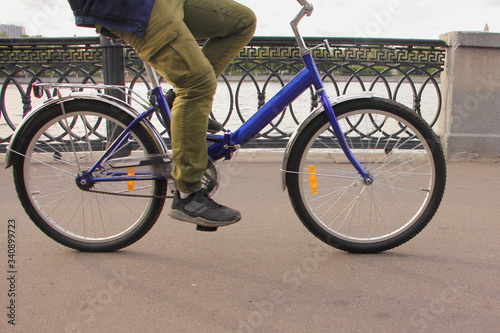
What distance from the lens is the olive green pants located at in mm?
2773

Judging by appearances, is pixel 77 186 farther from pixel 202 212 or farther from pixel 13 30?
pixel 13 30

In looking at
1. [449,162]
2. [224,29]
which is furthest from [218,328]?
[449,162]

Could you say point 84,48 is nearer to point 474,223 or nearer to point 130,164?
point 130,164

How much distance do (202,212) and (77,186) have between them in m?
0.81

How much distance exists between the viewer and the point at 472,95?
20.7ft

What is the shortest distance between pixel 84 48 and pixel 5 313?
449cm

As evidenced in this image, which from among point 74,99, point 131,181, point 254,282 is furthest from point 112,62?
point 254,282

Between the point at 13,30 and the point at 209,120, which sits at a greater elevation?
the point at 13,30

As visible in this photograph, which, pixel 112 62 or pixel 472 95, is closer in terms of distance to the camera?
pixel 112 62

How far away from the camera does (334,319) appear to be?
8.40 ft

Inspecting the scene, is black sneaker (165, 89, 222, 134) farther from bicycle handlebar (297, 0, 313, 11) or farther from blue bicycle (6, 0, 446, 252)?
bicycle handlebar (297, 0, 313, 11)

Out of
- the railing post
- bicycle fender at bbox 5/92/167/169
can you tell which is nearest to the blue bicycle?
bicycle fender at bbox 5/92/167/169

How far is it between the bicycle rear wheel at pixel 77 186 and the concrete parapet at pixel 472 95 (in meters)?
4.25

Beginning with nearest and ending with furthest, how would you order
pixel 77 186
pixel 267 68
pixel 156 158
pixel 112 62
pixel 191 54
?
pixel 191 54, pixel 156 158, pixel 77 186, pixel 112 62, pixel 267 68
